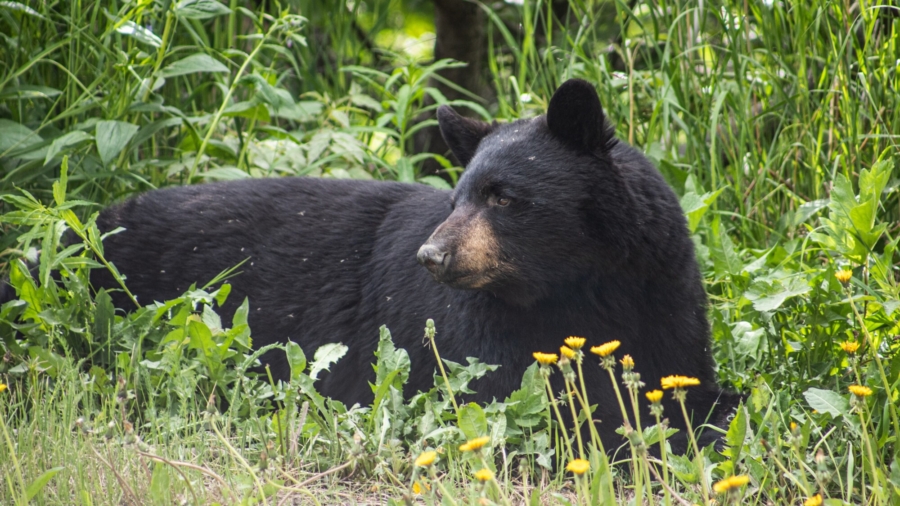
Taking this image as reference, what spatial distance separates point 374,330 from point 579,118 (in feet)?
3.90

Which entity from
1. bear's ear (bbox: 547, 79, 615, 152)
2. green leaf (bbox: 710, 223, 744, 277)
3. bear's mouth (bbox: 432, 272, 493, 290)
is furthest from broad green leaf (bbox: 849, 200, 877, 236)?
bear's mouth (bbox: 432, 272, 493, 290)

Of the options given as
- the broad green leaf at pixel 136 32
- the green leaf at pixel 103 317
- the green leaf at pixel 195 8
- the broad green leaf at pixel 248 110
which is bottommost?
the green leaf at pixel 103 317

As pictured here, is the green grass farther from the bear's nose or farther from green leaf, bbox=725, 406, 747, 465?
the bear's nose

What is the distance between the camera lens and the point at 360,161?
4.86 meters

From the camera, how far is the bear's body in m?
2.86

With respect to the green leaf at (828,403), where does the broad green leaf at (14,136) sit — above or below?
above

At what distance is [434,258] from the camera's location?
2.69m

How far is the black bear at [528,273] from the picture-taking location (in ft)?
9.36

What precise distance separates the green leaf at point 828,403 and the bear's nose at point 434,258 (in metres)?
1.10

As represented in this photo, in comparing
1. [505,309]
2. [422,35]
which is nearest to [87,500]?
[505,309]

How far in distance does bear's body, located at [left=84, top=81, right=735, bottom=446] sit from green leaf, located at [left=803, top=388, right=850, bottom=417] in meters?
0.64

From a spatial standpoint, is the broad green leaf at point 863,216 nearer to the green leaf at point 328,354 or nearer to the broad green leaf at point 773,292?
the broad green leaf at point 773,292

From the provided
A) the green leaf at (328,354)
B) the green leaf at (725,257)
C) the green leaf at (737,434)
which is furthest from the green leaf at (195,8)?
the green leaf at (737,434)

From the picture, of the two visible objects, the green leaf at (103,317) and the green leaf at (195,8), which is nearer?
the green leaf at (103,317)
